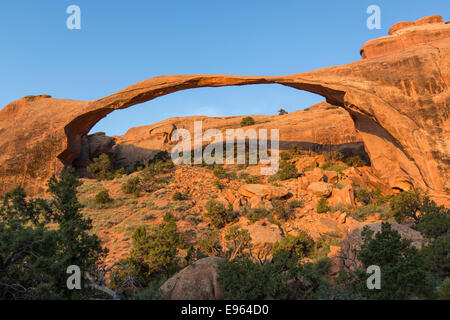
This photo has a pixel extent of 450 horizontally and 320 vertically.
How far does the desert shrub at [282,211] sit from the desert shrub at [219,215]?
7.57ft

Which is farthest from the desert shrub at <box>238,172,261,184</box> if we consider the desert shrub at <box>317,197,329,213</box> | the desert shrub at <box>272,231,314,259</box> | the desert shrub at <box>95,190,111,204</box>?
the desert shrub at <box>95,190,111,204</box>

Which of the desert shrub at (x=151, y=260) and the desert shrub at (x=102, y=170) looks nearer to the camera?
the desert shrub at (x=151, y=260)

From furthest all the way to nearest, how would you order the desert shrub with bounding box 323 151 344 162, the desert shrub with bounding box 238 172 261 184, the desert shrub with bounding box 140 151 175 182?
the desert shrub with bounding box 323 151 344 162, the desert shrub with bounding box 140 151 175 182, the desert shrub with bounding box 238 172 261 184

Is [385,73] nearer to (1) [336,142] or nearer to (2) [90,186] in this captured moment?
(1) [336,142]

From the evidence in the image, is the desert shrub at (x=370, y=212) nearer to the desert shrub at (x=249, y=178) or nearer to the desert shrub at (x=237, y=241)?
the desert shrub at (x=237, y=241)

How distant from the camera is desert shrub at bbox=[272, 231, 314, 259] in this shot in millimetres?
11250

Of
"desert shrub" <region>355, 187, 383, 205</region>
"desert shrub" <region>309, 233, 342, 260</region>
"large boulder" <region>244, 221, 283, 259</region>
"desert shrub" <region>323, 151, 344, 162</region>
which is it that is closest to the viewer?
"desert shrub" <region>309, 233, 342, 260</region>

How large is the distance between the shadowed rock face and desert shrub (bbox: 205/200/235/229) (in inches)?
282

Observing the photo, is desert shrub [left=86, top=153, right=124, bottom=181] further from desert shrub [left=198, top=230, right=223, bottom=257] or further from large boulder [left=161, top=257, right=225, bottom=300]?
large boulder [left=161, top=257, right=225, bottom=300]

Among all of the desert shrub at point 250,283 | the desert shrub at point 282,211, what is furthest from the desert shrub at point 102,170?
the desert shrub at point 250,283

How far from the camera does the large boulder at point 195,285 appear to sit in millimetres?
6914

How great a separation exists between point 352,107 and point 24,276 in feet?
49.3
